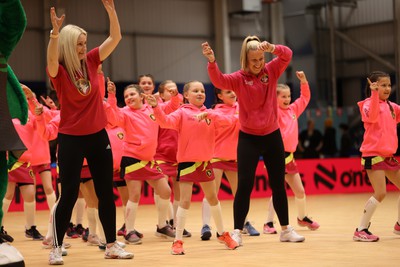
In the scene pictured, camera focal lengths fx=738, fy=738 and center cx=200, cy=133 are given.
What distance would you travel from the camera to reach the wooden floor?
6105 millimetres

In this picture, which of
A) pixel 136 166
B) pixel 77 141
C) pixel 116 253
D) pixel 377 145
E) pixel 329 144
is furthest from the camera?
pixel 329 144

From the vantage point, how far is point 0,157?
16.3 ft

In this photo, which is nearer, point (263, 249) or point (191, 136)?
point (263, 249)

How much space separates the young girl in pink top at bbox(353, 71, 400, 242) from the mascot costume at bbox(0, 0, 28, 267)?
373cm

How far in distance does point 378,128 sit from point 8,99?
4053 mm

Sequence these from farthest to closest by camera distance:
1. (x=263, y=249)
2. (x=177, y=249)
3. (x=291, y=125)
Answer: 1. (x=291, y=125)
2. (x=263, y=249)
3. (x=177, y=249)

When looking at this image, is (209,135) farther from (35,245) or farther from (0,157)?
(0,157)

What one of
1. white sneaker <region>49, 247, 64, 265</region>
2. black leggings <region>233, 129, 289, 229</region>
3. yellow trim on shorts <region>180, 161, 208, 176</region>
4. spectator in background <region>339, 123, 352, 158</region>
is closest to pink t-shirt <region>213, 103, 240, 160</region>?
yellow trim on shorts <region>180, 161, 208, 176</region>

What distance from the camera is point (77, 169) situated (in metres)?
6.21

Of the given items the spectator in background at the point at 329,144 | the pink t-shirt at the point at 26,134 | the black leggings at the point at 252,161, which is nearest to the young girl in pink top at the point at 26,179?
the pink t-shirt at the point at 26,134

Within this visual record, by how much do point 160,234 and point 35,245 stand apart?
1.41 metres

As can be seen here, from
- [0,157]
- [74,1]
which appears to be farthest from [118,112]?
[74,1]

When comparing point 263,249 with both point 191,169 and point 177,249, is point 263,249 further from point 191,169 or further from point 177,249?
point 191,169

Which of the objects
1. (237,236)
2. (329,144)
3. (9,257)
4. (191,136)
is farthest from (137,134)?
(329,144)
